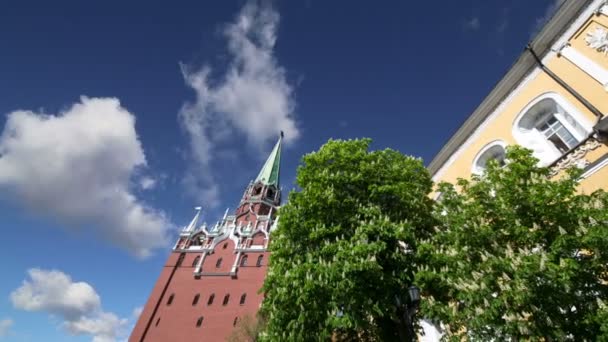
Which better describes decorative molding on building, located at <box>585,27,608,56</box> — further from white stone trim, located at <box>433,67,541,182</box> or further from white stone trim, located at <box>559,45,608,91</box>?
white stone trim, located at <box>433,67,541,182</box>

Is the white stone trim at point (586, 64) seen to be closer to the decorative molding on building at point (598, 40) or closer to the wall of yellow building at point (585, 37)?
the wall of yellow building at point (585, 37)

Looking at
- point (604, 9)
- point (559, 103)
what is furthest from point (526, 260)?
point (604, 9)

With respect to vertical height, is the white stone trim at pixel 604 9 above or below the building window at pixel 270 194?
below

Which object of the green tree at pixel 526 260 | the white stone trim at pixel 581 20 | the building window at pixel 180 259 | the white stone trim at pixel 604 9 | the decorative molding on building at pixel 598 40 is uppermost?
the building window at pixel 180 259

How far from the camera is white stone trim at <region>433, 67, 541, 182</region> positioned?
13.1 metres

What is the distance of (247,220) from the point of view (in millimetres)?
50562

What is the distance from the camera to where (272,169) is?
60.4 m

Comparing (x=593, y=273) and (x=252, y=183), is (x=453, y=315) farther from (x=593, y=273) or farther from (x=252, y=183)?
(x=252, y=183)

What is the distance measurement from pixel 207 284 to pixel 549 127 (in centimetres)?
3964

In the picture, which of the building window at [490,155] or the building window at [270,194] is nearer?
the building window at [490,155]

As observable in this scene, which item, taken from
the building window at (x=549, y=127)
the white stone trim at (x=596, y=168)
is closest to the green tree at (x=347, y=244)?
the building window at (x=549, y=127)

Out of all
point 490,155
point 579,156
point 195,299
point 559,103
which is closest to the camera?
point 579,156

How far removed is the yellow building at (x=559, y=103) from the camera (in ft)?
32.3

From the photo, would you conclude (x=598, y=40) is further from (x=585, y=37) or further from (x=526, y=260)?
(x=526, y=260)
